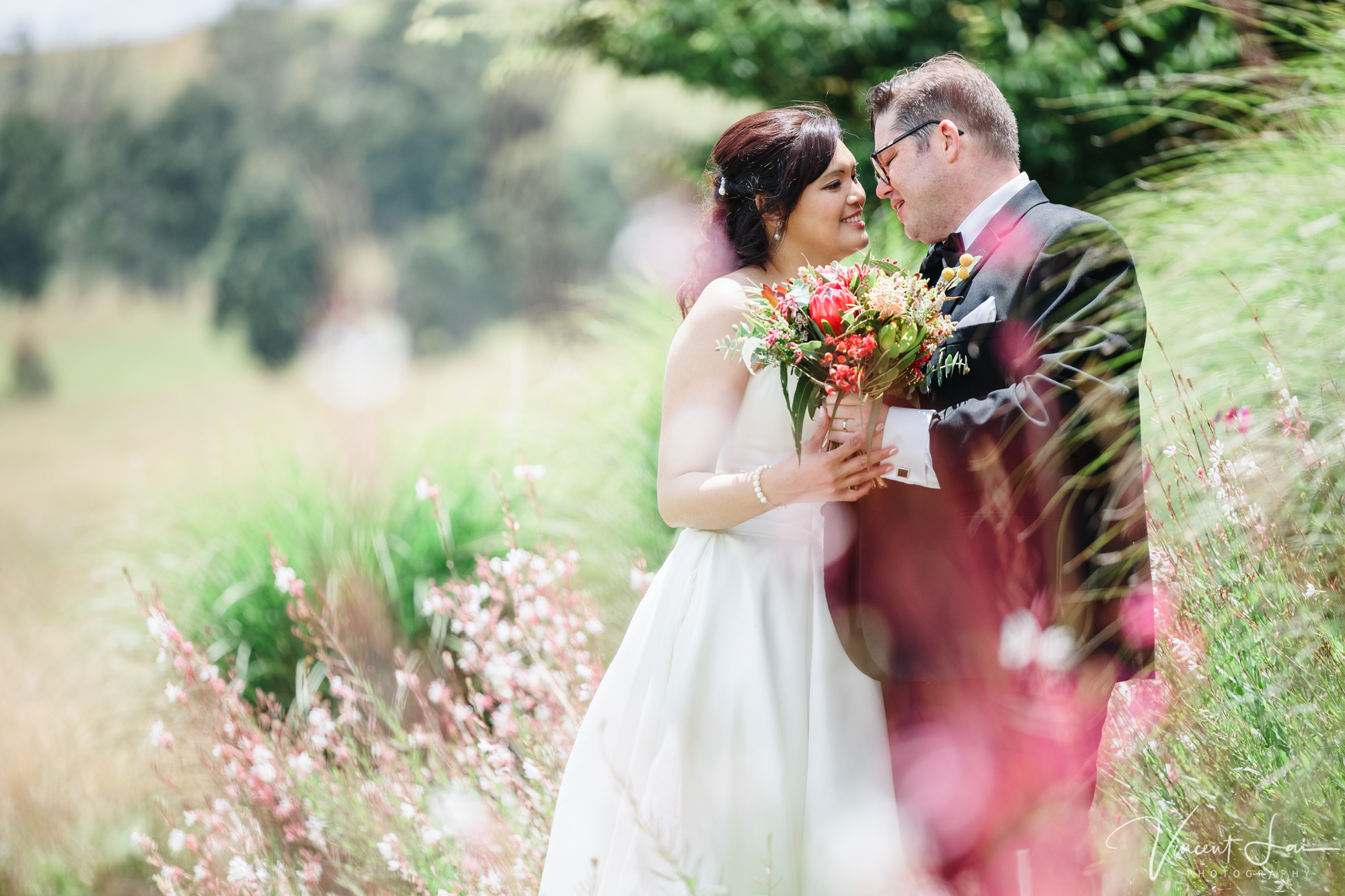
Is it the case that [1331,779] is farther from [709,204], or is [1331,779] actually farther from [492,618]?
[492,618]

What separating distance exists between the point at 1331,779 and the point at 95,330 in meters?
32.4

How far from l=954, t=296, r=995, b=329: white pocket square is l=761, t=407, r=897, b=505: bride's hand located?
0.28 m

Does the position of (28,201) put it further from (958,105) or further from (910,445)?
(910,445)

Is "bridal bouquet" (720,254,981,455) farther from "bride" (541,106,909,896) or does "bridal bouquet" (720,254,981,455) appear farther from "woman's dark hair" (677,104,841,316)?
"woman's dark hair" (677,104,841,316)

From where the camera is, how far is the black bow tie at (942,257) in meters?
2.16

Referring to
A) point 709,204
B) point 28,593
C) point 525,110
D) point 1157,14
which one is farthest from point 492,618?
point 525,110

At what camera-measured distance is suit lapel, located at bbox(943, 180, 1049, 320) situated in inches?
80.6

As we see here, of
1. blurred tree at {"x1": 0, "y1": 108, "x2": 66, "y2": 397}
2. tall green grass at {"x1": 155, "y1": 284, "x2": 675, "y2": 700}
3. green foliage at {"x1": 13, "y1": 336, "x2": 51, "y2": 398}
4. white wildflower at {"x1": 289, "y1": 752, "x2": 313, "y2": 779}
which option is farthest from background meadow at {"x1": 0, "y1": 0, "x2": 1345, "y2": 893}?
blurred tree at {"x1": 0, "y1": 108, "x2": 66, "y2": 397}

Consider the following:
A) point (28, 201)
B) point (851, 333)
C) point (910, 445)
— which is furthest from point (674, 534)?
point (28, 201)

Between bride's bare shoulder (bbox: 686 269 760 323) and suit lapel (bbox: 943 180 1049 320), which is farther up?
suit lapel (bbox: 943 180 1049 320)

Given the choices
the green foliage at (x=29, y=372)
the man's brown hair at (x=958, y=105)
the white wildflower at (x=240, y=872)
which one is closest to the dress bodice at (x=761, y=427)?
the man's brown hair at (x=958, y=105)

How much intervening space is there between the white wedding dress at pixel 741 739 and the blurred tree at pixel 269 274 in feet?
86.0

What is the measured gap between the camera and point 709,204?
8.54 feet

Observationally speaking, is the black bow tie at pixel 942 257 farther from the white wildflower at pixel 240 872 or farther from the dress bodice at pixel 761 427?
the white wildflower at pixel 240 872
